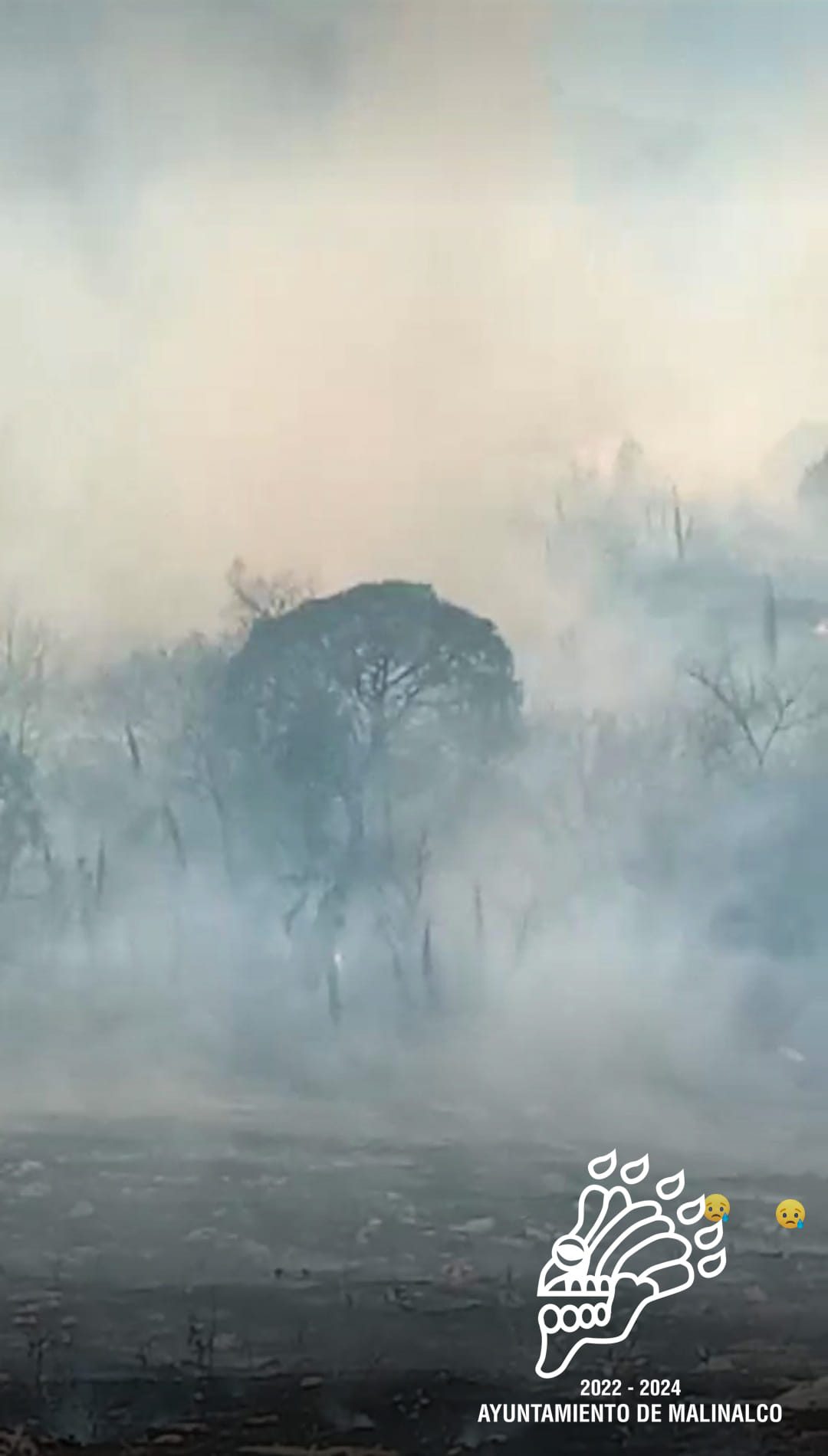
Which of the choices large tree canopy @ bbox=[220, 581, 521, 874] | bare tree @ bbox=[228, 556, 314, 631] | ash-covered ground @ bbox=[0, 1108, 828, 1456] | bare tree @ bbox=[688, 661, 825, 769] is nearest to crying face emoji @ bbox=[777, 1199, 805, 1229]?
ash-covered ground @ bbox=[0, 1108, 828, 1456]

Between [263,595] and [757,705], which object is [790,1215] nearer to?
[757,705]

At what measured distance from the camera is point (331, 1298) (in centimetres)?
170

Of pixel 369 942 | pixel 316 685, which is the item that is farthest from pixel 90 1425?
pixel 316 685

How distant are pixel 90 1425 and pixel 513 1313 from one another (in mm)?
491

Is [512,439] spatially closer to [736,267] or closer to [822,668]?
[736,267]

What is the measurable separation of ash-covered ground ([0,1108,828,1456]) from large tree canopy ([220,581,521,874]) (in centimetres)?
38

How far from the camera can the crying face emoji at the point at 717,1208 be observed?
172 centimetres

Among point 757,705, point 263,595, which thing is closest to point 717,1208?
point 757,705

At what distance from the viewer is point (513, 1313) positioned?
1.69 m

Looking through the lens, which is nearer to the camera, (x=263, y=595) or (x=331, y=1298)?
(x=331, y=1298)

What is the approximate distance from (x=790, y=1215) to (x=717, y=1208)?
3.4 inches

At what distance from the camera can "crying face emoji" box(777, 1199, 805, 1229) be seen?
172 centimetres

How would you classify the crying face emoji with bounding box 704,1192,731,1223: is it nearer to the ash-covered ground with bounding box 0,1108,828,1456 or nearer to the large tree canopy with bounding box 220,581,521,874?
the ash-covered ground with bounding box 0,1108,828,1456

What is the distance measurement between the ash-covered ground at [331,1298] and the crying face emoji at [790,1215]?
0.01m
